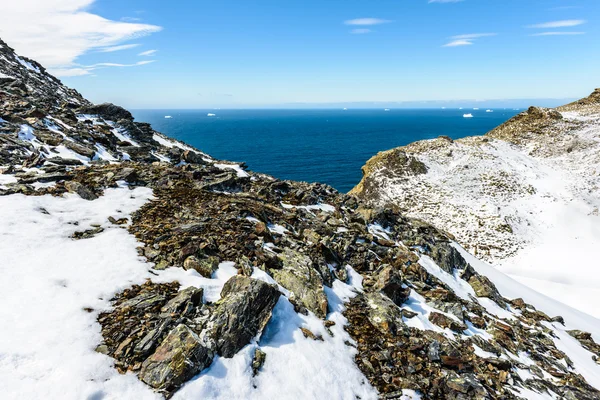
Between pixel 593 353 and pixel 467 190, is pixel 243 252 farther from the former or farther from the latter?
pixel 467 190

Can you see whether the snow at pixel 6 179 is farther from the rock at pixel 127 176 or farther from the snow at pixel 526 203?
the snow at pixel 526 203

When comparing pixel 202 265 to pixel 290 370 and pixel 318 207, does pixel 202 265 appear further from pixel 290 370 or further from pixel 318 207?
pixel 318 207

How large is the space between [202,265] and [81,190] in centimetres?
781

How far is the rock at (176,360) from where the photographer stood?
21.5 ft

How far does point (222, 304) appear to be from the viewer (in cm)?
863

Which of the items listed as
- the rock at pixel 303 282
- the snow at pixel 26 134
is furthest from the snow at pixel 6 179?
the rock at pixel 303 282

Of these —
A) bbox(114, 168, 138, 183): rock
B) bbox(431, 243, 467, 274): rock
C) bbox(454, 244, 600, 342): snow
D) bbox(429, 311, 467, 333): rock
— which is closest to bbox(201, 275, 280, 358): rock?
bbox(429, 311, 467, 333): rock

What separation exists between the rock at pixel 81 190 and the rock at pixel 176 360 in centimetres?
930

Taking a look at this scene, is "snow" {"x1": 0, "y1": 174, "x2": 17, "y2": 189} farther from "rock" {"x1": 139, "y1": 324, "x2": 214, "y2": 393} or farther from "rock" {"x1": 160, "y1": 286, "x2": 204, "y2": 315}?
"rock" {"x1": 139, "y1": 324, "x2": 214, "y2": 393}

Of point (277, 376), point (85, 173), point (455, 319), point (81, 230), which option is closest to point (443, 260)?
point (455, 319)

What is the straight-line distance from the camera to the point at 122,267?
952 cm

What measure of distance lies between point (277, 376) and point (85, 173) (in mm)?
14977

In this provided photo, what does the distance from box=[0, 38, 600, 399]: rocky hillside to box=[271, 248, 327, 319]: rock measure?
6cm

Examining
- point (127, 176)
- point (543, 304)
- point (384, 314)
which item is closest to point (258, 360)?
point (384, 314)
